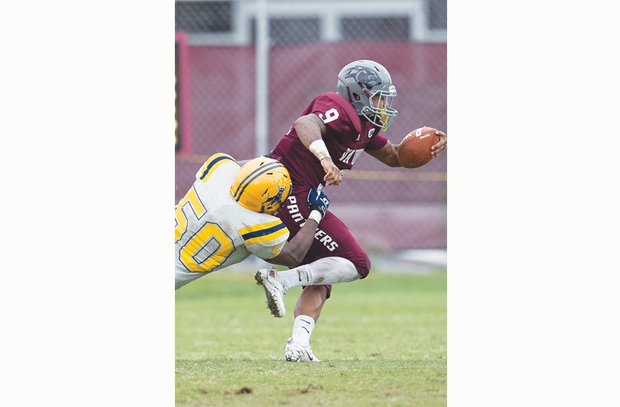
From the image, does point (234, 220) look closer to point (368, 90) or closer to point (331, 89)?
point (368, 90)

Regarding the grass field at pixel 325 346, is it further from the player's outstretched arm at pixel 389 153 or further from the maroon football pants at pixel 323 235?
the player's outstretched arm at pixel 389 153

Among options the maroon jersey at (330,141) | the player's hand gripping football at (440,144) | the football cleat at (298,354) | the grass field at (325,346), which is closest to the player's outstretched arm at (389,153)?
the player's hand gripping football at (440,144)

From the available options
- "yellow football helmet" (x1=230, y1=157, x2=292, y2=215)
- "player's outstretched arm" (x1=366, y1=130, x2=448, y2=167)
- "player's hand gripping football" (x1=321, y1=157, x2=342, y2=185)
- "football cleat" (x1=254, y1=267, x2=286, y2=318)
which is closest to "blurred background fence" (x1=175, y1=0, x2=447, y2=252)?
"player's outstretched arm" (x1=366, y1=130, x2=448, y2=167)

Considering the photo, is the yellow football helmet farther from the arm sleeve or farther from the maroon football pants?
the maroon football pants

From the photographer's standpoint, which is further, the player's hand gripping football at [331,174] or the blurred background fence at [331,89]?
the blurred background fence at [331,89]

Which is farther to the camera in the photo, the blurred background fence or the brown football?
the blurred background fence

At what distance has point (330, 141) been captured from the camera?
5418 mm

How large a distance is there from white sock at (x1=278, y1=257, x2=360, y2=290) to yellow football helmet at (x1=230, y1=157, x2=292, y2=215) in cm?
44

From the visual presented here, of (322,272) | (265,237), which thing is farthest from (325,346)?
(265,237)

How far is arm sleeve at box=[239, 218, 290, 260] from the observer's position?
5039 millimetres

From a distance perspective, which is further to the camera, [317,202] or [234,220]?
[317,202]

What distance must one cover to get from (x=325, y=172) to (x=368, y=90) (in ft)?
1.60

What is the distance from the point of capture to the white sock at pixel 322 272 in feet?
17.5
